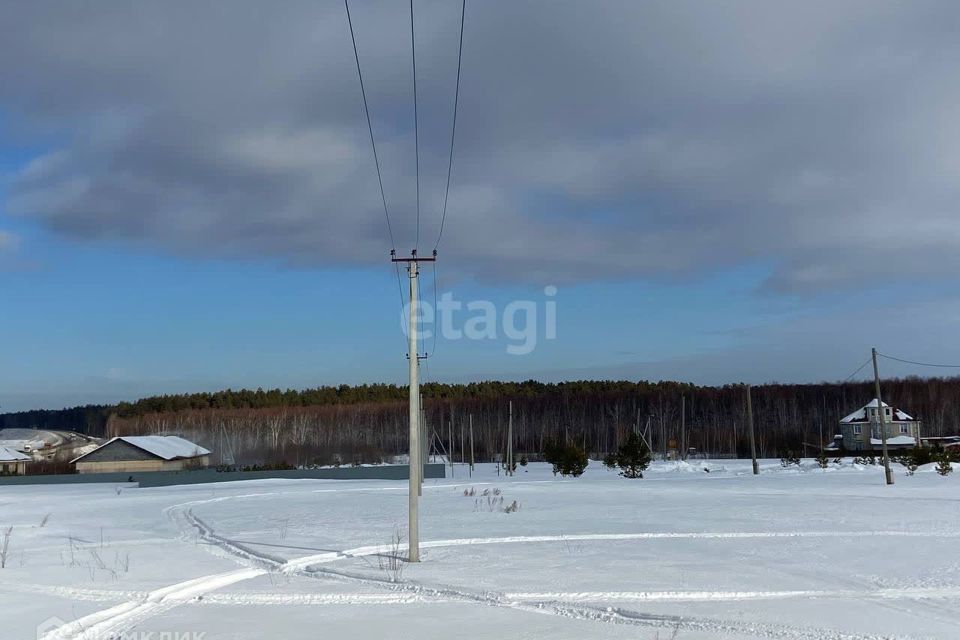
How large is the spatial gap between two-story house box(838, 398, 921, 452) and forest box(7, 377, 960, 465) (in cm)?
1159

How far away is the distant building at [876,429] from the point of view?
217 ft

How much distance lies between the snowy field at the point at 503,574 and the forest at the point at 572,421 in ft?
206

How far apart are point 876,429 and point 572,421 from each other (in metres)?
38.2

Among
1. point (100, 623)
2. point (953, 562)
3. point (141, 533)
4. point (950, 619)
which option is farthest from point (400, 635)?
point (141, 533)

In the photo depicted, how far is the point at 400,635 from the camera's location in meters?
8.37

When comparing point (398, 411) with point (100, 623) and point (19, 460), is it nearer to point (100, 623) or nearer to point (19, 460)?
point (19, 460)

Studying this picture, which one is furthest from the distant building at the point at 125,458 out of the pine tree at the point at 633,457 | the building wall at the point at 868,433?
the building wall at the point at 868,433

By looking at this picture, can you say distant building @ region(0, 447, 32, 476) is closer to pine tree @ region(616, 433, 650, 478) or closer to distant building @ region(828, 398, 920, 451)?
pine tree @ region(616, 433, 650, 478)

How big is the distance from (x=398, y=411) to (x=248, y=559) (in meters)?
92.5

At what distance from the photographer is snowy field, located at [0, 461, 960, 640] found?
28.5ft

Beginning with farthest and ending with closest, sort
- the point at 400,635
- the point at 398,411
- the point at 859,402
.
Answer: the point at 398,411
the point at 859,402
the point at 400,635

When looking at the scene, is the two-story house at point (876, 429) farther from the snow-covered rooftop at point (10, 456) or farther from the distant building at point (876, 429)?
the snow-covered rooftop at point (10, 456)

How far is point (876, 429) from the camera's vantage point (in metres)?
66.8

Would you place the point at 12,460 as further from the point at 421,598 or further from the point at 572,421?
the point at 421,598
